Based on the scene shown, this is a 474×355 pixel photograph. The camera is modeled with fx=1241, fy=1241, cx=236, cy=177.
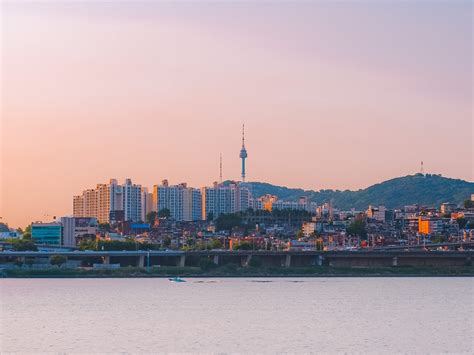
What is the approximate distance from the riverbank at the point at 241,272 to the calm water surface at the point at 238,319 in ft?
75.1

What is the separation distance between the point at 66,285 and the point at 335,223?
4000 inches

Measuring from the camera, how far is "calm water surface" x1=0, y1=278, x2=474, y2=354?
133 feet

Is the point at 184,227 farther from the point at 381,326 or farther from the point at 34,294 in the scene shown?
the point at 381,326

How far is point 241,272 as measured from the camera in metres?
107

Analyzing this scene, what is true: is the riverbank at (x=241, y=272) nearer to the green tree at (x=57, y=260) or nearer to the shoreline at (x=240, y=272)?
the shoreline at (x=240, y=272)

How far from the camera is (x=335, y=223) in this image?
607 feet

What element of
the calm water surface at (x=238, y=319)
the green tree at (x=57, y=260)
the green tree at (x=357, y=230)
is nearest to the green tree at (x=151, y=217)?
the green tree at (x=357, y=230)

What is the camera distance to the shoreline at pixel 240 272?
104125 mm

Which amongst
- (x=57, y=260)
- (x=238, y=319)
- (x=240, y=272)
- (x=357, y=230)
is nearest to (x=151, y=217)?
(x=357, y=230)

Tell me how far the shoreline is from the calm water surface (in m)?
22.8

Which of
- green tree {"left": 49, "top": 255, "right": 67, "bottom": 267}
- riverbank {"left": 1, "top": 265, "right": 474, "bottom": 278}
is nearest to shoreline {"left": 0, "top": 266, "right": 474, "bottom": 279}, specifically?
riverbank {"left": 1, "top": 265, "right": 474, "bottom": 278}

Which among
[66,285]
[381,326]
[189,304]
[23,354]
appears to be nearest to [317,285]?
[66,285]

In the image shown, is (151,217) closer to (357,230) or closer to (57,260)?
(357,230)

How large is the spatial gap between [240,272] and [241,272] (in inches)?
3.4
